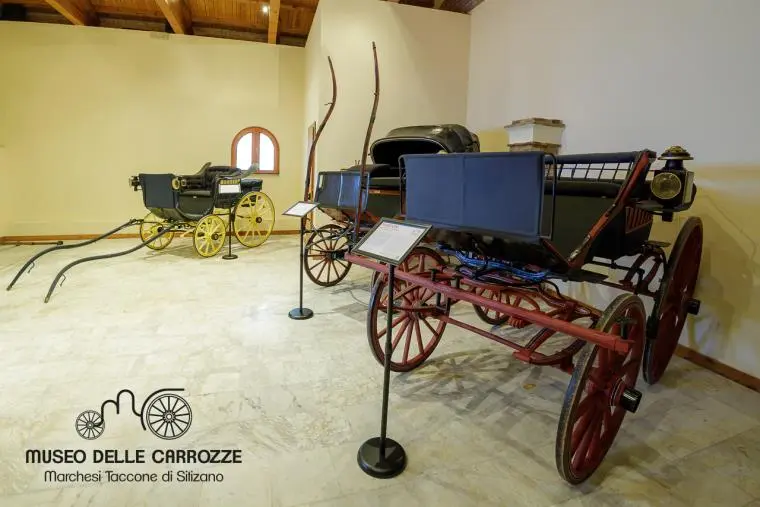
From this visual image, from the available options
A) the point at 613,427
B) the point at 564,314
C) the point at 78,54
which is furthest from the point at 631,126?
the point at 78,54

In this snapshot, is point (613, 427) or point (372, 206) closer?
point (613, 427)

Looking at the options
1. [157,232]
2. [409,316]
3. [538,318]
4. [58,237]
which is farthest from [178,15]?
[538,318]

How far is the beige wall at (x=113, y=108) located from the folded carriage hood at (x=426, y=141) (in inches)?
169

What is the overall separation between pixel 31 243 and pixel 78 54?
3.06m

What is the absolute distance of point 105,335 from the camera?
2941mm

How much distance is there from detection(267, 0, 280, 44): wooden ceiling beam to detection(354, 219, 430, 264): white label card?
5143 mm

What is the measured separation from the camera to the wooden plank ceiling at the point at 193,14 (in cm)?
621

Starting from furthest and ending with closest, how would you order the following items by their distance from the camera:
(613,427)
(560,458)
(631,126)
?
(631,126), (613,427), (560,458)

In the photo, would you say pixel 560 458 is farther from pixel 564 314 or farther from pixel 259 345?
pixel 259 345

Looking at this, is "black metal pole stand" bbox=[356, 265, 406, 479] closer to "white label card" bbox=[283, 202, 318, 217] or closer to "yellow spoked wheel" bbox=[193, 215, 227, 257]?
"white label card" bbox=[283, 202, 318, 217]

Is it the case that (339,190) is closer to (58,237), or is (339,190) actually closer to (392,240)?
(392,240)

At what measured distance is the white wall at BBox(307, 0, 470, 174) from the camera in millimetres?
5414

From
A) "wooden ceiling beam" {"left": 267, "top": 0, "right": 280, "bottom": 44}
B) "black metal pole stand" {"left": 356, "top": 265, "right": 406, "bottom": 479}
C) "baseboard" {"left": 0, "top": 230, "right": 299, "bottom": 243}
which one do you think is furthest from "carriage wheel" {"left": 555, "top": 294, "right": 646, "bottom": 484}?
"baseboard" {"left": 0, "top": 230, "right": 299, "bottom": 243}
